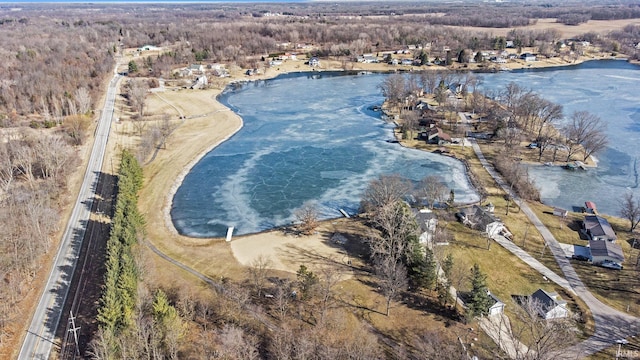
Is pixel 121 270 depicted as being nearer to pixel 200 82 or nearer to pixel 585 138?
pixel 585 138

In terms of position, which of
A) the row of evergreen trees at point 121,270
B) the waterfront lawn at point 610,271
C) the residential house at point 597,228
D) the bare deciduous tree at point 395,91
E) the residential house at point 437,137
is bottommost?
the waterfront lawn at point 610,271

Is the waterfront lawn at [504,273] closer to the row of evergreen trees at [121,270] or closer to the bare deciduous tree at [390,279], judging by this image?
the bare deciduous tree at [390,279]

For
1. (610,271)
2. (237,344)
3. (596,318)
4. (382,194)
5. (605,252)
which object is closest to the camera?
(237,344)

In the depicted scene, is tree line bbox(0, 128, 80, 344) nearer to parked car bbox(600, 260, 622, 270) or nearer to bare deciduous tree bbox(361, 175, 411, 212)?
bare deciduous tree bbox(361, 175, 411, 212)

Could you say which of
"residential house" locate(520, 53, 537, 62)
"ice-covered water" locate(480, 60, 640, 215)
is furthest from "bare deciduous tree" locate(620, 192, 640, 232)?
"residential house" locate(520, 53, 537, 62)

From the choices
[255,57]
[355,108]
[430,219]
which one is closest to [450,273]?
[430,219]

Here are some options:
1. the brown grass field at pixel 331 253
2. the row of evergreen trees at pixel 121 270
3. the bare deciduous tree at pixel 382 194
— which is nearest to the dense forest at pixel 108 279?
the row of evergreen trees at pixel 121 270

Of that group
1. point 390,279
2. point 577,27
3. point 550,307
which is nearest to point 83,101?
point 390,279
